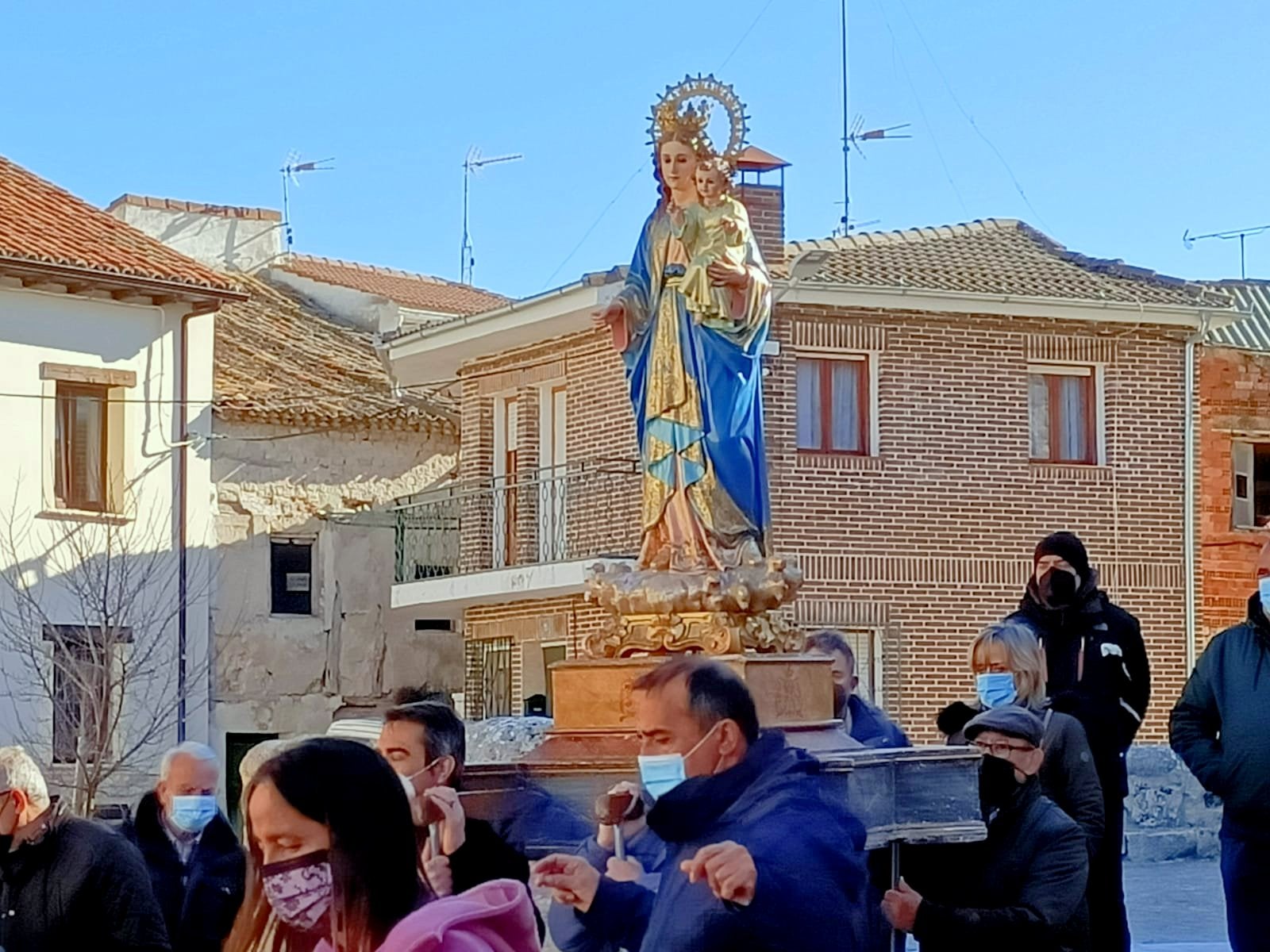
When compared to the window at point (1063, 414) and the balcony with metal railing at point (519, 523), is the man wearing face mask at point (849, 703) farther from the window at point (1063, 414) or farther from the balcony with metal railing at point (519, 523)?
the window at point (1063, 414)

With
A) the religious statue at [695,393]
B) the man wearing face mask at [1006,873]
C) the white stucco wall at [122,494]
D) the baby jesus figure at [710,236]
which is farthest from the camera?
the white stucco wall at [122,494]

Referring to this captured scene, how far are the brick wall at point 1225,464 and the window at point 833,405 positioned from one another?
4.21 m

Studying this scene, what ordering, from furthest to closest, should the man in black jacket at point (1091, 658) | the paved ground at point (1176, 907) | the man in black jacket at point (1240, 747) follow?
the paved ground at point (1176, 907) < the man in black jacket at point (1091, 658) < the man in black jacket at point (1240, 747)

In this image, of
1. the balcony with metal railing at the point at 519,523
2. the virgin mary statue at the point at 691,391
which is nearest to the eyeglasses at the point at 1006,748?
the virgin mary statue at the point at 691,391

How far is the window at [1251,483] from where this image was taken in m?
27.6

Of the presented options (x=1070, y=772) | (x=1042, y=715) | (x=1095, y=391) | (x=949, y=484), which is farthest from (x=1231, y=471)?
(x=1042, y=715)

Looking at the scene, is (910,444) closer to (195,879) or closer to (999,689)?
(999,689)

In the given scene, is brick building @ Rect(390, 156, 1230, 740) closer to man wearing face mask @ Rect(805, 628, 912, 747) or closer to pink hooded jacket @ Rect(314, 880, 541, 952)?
man wearing face mask @ Rect(805, 628, 912, 747)

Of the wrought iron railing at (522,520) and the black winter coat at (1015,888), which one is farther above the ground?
the wrought iron railing at (522,520)

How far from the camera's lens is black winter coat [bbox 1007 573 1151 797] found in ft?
29.7

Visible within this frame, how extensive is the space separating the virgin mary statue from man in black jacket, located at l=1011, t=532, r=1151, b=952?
110 centimetres

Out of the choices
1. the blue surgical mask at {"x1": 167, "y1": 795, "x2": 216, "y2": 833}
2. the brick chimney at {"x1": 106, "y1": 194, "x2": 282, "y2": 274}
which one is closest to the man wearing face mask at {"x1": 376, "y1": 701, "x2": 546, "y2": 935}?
the blue surgical mask at {"x1": 167, "y1": 795, "x2": 216, "y2": 833}

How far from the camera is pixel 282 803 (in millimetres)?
4051

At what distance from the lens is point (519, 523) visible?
27.4 meters
